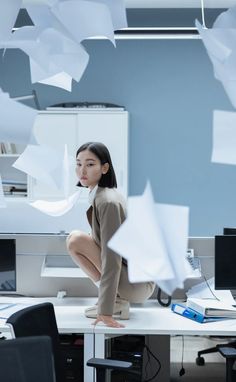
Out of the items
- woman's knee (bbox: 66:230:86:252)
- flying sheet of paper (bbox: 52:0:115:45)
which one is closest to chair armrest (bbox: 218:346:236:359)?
woman's knee (bbox: 66:230:86:252)

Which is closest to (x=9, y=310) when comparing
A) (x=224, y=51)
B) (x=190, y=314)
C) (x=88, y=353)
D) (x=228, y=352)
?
(x=88, y=353)

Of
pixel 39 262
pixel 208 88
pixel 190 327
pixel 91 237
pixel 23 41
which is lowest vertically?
pixel 190 327

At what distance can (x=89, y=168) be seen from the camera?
221cm

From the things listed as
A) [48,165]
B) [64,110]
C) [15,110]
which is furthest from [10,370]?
[64,110]

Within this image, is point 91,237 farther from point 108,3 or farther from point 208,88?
point 208,88

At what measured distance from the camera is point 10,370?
1.50m

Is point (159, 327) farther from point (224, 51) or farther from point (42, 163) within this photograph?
point (224, 51)

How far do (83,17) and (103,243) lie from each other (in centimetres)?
170

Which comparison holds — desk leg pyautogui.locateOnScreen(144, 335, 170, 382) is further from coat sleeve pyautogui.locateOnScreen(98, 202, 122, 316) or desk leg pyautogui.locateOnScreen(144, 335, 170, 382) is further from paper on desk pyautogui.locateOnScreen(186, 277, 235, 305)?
coat sleeve pyautogui.locateOnScreen(98, 202, 122, 316)

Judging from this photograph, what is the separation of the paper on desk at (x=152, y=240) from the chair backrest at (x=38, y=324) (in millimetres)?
1327

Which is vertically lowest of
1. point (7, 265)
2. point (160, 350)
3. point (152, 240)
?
point (160, 350)

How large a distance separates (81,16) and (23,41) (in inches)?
3.9

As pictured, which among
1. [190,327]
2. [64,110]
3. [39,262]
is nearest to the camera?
[190,327]

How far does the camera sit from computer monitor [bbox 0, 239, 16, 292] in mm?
2918
